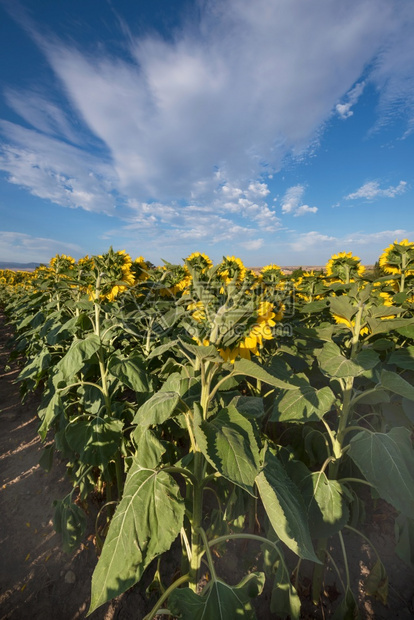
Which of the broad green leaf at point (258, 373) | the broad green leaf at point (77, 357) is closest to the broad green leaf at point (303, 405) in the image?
the broad green leaf at point (258, 373)

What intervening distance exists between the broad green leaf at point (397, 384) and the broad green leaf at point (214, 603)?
1.35m

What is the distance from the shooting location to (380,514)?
3.15m

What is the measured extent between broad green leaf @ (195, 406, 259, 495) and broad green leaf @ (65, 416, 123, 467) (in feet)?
4.40

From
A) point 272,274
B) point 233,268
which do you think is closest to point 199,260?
point 233,268

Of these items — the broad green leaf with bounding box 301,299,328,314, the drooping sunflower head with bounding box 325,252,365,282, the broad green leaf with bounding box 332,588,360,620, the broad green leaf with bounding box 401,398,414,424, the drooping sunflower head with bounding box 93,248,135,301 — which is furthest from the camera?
the drooping sunflower head with bounding box 325,252,365,282

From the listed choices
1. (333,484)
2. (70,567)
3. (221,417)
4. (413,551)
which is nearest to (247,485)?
(221,417)

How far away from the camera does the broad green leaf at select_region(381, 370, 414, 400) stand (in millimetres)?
1743

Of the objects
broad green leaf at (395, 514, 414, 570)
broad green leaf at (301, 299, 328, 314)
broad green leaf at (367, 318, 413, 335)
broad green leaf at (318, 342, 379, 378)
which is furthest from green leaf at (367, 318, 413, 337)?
broad green leaf at (395, 514, 414, 570)

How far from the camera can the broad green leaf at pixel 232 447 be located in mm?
1145

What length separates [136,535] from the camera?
4.19ft

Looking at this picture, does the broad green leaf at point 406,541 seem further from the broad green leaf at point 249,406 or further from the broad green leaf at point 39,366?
the broad green leaf at point 39,366

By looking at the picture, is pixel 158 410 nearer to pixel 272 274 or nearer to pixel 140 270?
pixel 140 270

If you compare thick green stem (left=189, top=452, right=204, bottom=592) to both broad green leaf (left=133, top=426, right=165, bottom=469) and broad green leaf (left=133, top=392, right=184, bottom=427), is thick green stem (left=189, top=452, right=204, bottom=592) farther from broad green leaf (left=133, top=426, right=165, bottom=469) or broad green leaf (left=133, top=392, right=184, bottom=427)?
broad green leaf (left=133, top=392, right=184, bottom=427)

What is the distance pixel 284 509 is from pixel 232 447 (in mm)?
399
